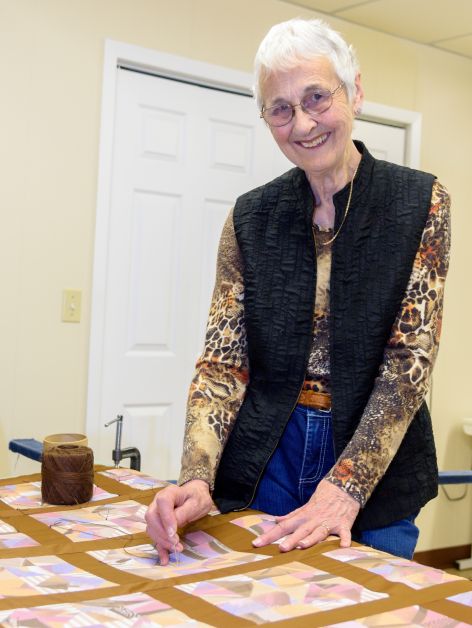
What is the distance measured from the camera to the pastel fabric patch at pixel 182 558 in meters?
1.10

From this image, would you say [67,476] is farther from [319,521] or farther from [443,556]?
[443,556]

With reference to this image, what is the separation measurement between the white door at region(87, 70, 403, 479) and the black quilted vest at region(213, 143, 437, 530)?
71.3 inches

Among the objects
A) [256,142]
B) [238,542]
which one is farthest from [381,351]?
[256,142]

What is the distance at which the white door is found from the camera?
10.7ft

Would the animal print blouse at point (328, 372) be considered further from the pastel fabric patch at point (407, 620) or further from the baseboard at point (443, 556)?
the baseboard at point (443, 556)

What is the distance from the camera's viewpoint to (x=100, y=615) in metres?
0.90

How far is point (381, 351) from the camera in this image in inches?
55.1

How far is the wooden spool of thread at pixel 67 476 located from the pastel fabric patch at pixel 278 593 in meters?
0.50

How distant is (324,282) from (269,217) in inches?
6.6

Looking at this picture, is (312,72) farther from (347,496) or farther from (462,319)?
(462,319)

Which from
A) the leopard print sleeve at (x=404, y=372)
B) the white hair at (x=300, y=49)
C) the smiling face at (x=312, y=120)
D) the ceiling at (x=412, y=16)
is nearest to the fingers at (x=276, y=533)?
the leopard print sleeve at (x=404, y=372)

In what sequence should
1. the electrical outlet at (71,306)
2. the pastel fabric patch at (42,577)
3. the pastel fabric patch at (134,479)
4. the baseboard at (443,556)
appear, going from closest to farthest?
the pastel fabric patch at (42,577) < the pastel fabric patch at (134,479) < the electrical outlet at (71,306) < the baseboard at (443,556)

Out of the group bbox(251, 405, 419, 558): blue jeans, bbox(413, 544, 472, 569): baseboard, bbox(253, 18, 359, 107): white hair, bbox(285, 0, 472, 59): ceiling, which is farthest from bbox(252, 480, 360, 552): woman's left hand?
bbox(413, 544, 472, 569): baseboard

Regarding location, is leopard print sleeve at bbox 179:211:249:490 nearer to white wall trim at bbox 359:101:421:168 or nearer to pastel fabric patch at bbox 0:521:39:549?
pastel fabric patch at bbox 0:521:39:549
